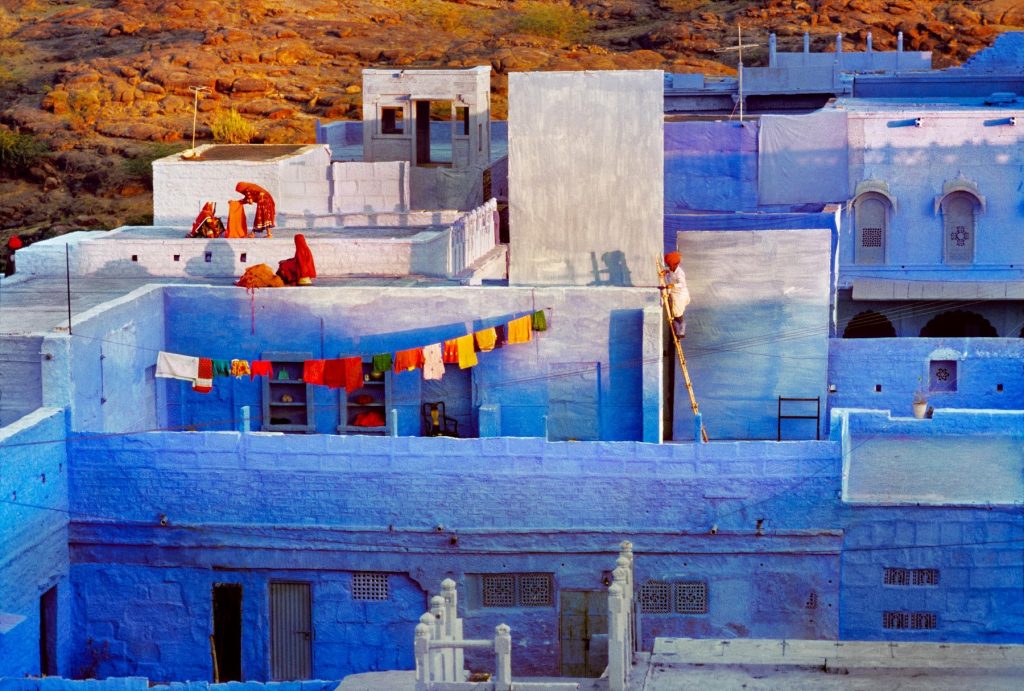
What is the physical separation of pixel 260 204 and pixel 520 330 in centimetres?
717

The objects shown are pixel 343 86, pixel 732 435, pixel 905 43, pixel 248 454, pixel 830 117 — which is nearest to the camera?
pixel 248 454

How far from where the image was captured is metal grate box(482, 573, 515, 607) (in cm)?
2528

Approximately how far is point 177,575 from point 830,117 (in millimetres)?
19608

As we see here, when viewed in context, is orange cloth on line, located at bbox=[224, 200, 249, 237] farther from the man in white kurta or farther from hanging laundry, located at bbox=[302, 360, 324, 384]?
the man in white kurta

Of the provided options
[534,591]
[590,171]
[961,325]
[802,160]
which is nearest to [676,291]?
[590,171]

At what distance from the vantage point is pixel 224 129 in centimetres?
6297

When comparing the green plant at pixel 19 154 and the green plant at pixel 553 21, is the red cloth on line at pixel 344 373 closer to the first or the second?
the green plant at pixel 19 154

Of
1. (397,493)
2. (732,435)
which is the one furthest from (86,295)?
(732,435)

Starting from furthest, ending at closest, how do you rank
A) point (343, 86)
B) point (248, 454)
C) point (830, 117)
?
point (343, 86) → point (830, 117) → point (248, 454)

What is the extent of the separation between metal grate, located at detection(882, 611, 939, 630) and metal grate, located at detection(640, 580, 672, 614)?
8.17 ft

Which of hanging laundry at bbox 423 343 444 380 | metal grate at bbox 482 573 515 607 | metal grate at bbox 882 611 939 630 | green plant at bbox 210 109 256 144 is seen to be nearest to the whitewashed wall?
hanging laundry at bbox 423 343 444 380

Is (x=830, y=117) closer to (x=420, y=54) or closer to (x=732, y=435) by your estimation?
(x=732, y=435)

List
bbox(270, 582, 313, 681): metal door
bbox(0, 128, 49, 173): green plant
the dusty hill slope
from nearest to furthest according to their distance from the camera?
bbox(270, 582, 313, 681): metal door
the dusty hill slope
bbox(0, 128, 49, 173): green plant

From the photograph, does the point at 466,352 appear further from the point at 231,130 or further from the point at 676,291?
the point at 231,130
